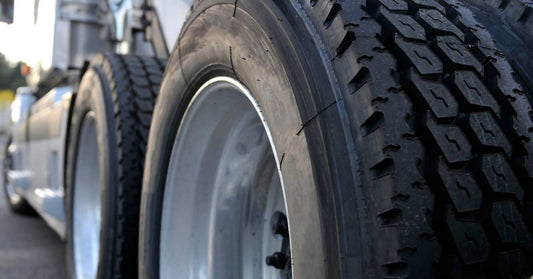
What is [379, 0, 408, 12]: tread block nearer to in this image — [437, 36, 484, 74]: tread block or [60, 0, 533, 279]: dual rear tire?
[60, 0, 533, 279]: dual rear tire

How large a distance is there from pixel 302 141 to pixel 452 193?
0.31 m

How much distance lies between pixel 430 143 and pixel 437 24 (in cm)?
33

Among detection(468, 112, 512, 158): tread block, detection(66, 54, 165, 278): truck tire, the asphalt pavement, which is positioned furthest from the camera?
the asphalt pavement

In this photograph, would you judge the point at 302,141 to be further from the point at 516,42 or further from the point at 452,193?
the point at 516,42

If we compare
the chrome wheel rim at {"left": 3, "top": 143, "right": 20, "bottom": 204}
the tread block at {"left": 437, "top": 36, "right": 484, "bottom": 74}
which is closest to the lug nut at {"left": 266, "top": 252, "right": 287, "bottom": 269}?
the tread block at {"left": 437, "top": 36, "right": 484, "bottom": 74}

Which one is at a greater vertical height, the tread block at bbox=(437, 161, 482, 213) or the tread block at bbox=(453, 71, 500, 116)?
the tread block at bbox=(453, 71, 500, 116)

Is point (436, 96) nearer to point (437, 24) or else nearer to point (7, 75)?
point (437, 24)

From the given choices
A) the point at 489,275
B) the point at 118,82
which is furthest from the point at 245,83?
the point at 118,82

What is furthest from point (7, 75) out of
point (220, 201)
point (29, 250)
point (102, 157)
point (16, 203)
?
point (220, 201)

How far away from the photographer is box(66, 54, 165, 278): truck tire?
246cm

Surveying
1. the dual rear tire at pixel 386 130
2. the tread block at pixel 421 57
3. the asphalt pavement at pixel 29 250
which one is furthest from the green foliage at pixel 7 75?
the tread block at pixel 421 57

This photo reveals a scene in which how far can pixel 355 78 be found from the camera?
3.68 feet

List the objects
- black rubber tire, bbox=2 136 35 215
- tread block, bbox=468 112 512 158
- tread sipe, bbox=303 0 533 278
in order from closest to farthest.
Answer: tread sipe, bbox=303 0 533 278
tread block, bbox=468 112 512 158
black rubber tire, bbox=2 136 35 215

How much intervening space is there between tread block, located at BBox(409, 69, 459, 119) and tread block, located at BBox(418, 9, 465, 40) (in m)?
0.17
